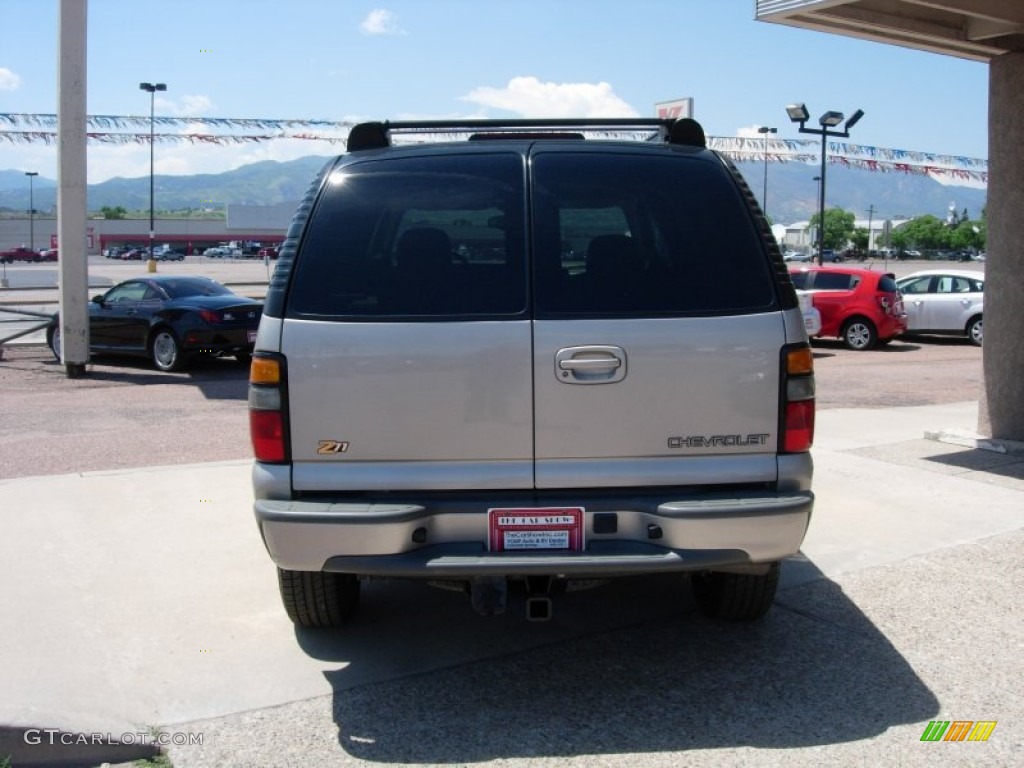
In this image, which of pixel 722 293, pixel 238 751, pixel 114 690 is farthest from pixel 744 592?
pixel 114 690

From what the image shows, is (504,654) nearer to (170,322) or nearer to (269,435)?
(269,435)

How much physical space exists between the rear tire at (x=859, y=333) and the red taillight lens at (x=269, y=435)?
17158mm

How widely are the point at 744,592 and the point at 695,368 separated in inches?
51.9

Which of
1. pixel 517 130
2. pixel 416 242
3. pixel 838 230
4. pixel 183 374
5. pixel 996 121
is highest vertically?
pixel 838 230

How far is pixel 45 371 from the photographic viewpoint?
49.7ft

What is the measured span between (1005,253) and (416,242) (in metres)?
6.33

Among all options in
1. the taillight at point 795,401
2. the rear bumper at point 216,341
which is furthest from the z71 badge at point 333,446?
the rear bumper at point 216,341

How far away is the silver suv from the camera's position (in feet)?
12.8

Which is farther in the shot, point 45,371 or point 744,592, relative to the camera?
point 45,371

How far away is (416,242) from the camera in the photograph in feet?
13.7

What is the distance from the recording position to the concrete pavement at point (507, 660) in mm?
3797

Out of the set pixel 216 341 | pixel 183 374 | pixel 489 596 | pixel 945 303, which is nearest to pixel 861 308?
pixel 945 303

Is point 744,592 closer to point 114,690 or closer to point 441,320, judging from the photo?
point 441,320

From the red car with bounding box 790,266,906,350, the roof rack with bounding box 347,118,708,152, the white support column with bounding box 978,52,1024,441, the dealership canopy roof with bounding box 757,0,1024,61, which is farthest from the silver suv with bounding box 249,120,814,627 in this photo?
the red car with bounding box 790,266,906,350
